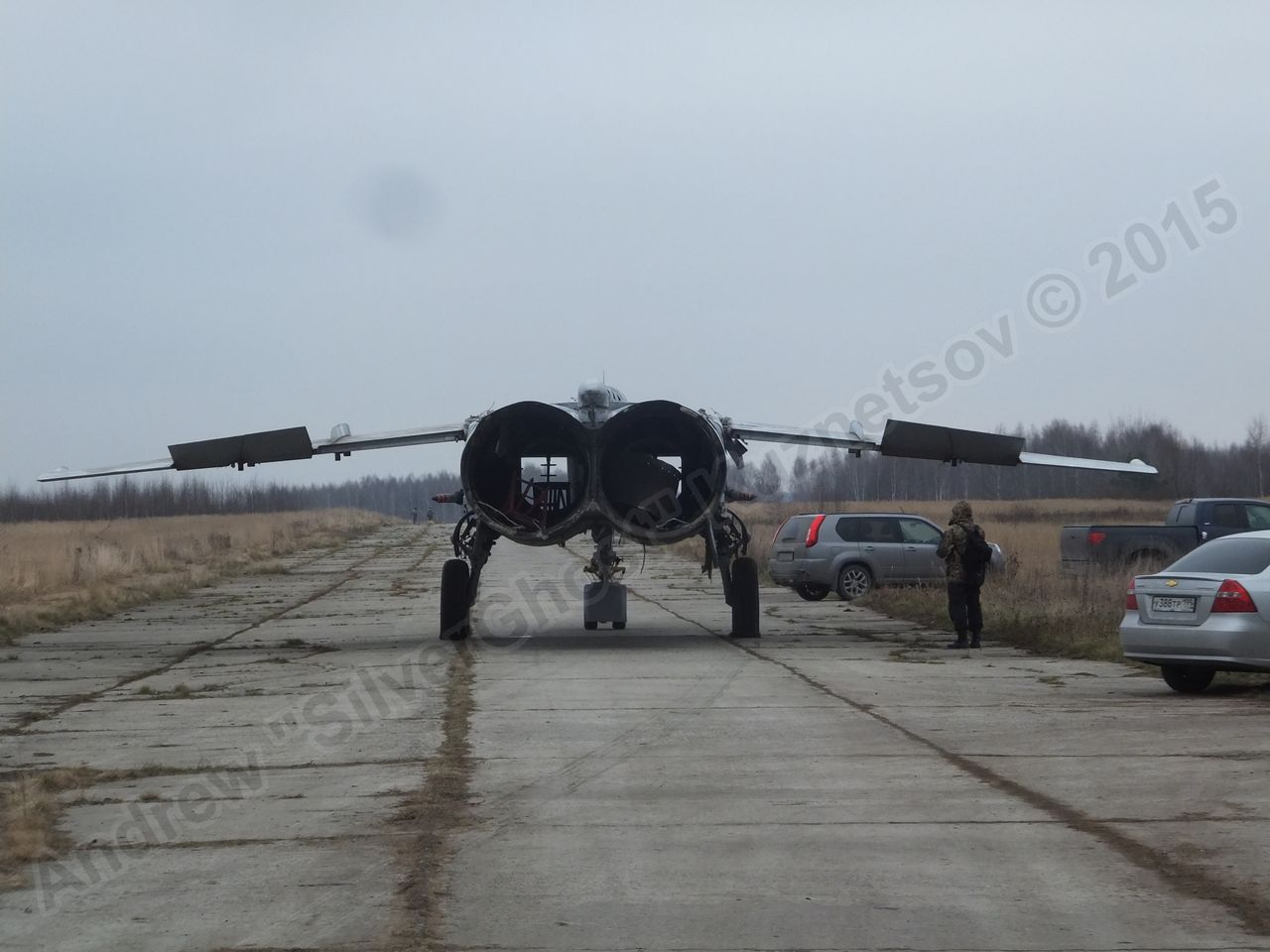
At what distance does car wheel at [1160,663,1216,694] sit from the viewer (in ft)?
44.8

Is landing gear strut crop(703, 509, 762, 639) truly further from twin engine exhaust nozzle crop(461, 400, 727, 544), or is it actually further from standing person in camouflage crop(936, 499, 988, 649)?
standing person in camouflage crop(936, 499, 988, 649)

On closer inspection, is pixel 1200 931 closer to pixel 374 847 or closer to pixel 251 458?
pixel 374 847

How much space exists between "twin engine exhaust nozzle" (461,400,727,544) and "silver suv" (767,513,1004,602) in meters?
7.32

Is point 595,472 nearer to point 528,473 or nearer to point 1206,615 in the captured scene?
point 528,473

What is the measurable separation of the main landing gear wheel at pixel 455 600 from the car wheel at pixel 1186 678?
9.31m

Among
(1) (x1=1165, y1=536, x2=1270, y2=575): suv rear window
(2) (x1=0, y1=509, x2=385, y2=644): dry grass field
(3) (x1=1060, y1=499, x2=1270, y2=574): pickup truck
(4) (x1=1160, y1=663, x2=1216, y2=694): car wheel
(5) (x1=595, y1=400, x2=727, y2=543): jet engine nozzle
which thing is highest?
(5) (x1=595, y1=400, x2=727, y2=543): jet engine nozzle

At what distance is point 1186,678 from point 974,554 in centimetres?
504

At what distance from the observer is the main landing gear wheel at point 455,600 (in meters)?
19.7

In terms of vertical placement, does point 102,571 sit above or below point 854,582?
below

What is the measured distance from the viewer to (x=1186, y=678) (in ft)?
44.9

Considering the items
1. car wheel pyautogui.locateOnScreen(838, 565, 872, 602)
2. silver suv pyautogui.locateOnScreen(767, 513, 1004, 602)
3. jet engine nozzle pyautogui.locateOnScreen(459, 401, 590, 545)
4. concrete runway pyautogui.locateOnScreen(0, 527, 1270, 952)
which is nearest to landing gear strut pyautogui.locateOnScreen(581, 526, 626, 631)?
jet engine nozzle pyautogui.locateOnScreen(459, 401, 590, 545)

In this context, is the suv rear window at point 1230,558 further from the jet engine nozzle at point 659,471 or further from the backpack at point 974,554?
the jet engine nozzle at point 659,471

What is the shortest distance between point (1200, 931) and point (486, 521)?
13.8 m

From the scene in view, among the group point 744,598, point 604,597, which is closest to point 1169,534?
point 744,598
